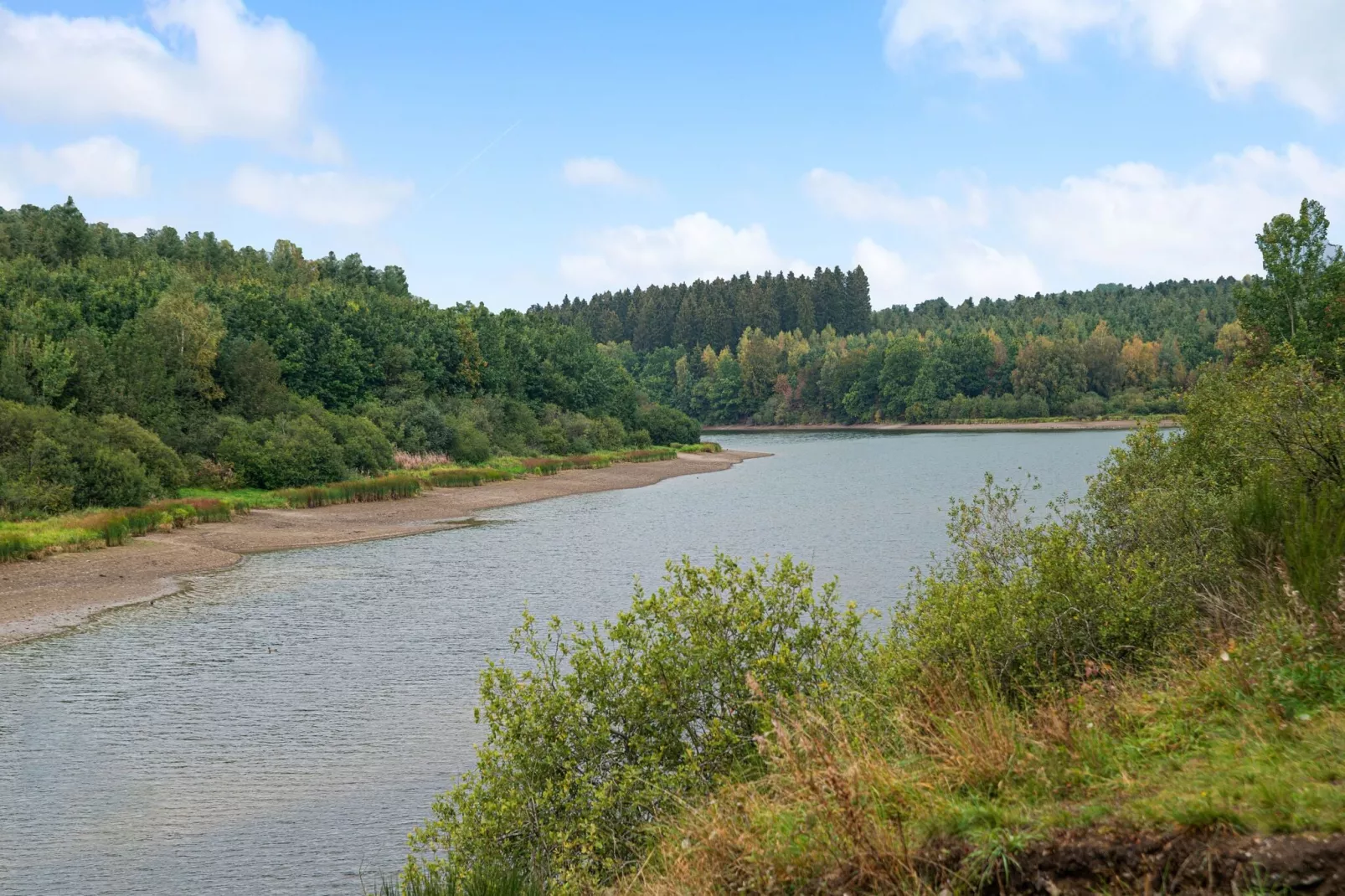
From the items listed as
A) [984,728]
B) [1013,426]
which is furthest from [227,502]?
[1013,426]

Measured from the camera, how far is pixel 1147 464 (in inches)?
894

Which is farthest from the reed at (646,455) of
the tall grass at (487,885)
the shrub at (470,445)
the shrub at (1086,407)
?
the tall grass at (487,885)

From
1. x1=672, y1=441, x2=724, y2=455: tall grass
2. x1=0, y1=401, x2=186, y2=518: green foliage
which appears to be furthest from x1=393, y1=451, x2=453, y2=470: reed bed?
x1=672, y1=441, x2=724, y2=455: tall grass

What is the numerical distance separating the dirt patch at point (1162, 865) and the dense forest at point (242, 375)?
45635 mm

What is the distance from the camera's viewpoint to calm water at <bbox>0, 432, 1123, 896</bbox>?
47.6 ft

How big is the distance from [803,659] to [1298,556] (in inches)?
196

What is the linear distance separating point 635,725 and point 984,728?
14.4ft

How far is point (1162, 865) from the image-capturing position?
612 cm

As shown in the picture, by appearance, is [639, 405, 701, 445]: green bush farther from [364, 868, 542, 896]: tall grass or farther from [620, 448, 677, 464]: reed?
[364, 868, 542, 896]: tall grass

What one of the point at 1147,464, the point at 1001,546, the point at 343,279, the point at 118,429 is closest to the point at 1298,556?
the point at 1001,546

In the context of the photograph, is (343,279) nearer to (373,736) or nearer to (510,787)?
(373,736)

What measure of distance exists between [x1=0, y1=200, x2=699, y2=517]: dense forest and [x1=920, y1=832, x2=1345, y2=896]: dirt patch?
1797 inches

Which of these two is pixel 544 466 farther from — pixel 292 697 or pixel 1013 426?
pixel 1013 426

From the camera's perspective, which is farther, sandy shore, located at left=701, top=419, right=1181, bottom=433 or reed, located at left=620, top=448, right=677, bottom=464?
sandy shore, located at left=701, top=419, right=1181, bottom=433
